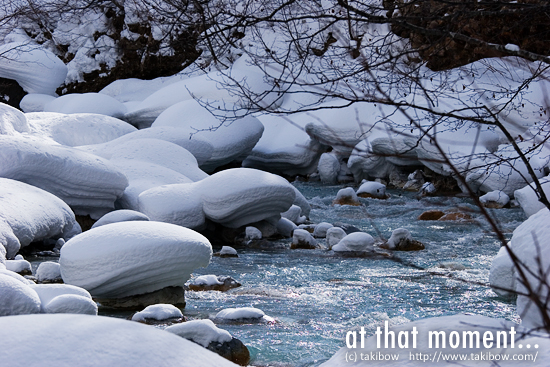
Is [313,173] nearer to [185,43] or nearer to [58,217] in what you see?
[58,217]

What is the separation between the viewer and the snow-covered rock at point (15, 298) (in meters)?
3.00

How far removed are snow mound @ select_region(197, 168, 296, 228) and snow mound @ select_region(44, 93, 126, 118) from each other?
9.26 meters

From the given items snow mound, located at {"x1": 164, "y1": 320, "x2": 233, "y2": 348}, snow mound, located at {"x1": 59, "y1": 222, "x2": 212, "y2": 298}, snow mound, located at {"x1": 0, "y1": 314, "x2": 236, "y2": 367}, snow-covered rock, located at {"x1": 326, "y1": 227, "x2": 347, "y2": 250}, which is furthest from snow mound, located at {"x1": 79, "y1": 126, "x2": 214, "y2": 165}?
snow mound, located at {"x1": 0, "y1": 314, "x2": 236, "y2": 367}

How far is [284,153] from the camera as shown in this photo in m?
13.7

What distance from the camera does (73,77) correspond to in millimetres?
19109

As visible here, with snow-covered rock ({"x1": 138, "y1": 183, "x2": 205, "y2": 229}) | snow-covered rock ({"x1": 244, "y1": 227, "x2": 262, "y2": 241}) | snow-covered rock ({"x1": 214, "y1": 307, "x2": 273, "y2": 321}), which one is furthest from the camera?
snow-covered rock ({"x1": 244, "y1": 227, "x2": 262, "y2": 241})

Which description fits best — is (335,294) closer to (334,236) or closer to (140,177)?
(334,236)

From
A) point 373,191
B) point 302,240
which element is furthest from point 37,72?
point 302,240

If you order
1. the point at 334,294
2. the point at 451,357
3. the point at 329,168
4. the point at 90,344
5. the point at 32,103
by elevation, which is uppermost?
the point at 90,344

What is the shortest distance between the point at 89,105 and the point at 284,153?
5.49 m

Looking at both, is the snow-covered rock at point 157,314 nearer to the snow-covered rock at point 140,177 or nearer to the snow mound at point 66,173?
the snow mound at point 66,173

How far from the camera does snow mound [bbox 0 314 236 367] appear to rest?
125cm

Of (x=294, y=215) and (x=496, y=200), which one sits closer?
(x=294, y=215)

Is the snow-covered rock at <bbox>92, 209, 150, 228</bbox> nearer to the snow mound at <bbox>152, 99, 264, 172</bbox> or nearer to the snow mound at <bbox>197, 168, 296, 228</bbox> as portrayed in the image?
the snow mound at <bbox>197, 168, 296, 228</bbox>
